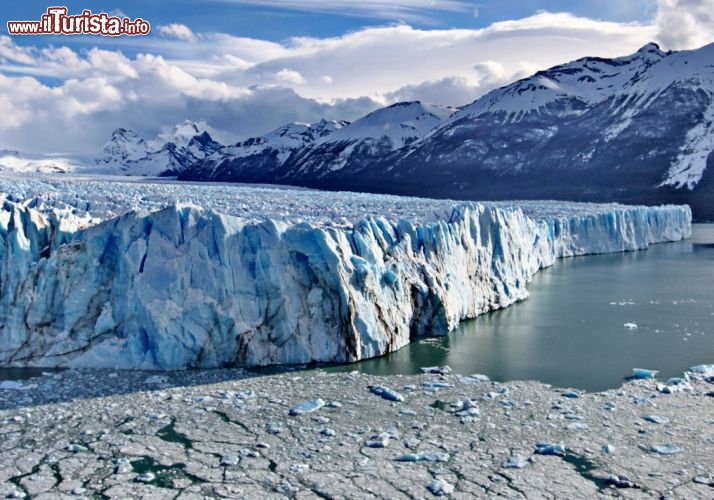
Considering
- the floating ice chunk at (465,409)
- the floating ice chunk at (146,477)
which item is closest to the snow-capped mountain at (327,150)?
the floating ice chunk at (465,409)

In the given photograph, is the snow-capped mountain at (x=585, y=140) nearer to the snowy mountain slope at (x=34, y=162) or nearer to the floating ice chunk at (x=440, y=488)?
the floating ice chunk at (x=440, y=488)

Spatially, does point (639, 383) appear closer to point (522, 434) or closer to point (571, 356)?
point (571, 356)

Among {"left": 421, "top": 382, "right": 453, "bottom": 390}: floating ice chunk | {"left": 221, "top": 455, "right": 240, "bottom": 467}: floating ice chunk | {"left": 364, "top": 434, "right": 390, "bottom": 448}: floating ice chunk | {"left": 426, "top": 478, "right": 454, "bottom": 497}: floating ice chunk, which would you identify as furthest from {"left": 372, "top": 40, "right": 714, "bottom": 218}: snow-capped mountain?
{"left": 221, "top": 455, "right": 240, "bottom": 467}: floating ice chunk

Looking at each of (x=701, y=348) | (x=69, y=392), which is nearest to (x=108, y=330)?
(x=69, y=392)

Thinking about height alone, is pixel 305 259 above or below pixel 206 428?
above

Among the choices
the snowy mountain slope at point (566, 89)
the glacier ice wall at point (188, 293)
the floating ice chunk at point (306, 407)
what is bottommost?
the floating ice chunk at point (306, 407)

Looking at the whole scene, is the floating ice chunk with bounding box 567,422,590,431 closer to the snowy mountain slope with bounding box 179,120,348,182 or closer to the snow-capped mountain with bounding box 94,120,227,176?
the snowy mountain slope with bounding box 179,120,348,182
